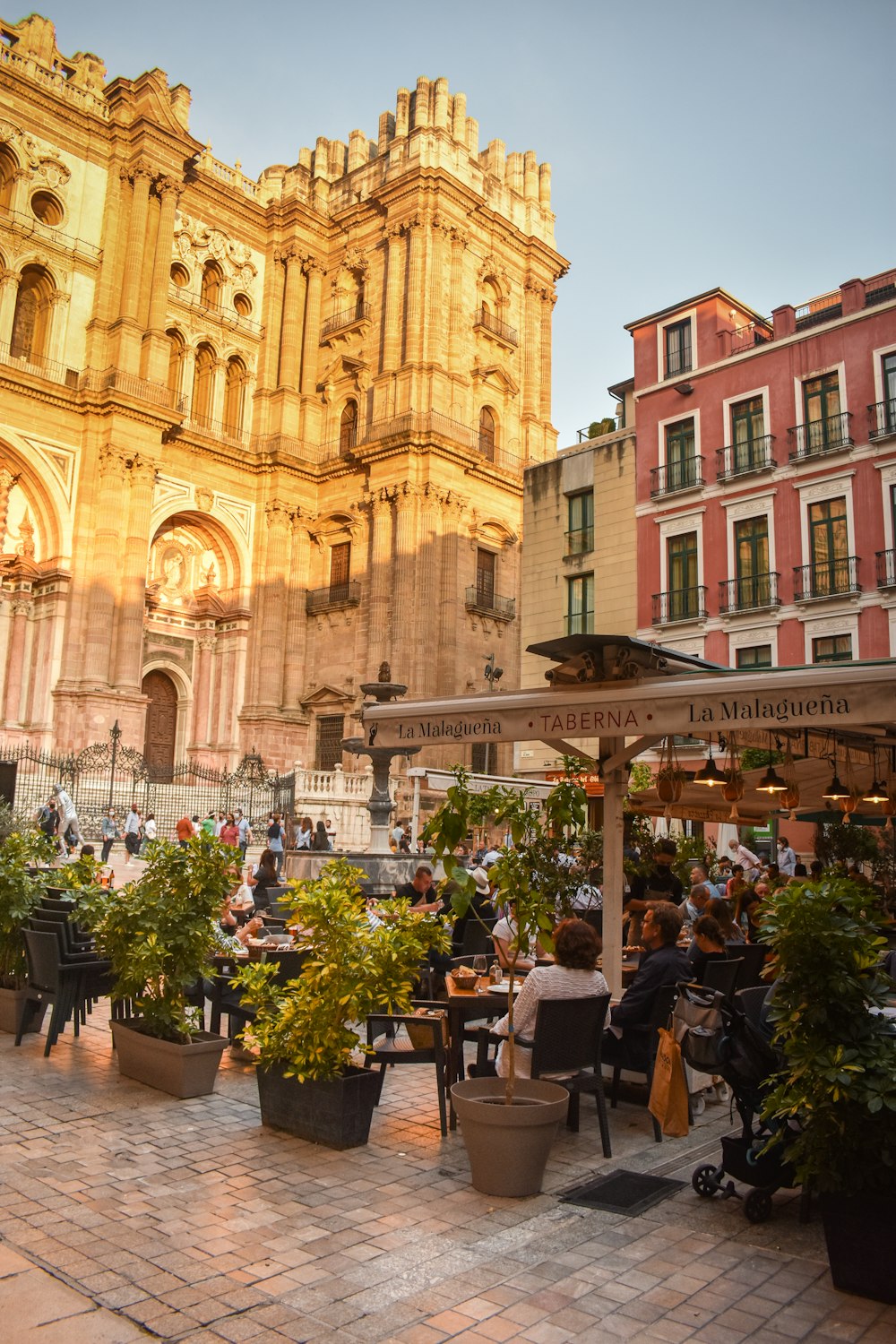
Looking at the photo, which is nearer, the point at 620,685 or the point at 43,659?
the point at 620,685

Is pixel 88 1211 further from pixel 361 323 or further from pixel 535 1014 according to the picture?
pixel 361 323

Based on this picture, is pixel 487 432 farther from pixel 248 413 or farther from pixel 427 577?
pixel 248 413

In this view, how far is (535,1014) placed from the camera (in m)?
5.75

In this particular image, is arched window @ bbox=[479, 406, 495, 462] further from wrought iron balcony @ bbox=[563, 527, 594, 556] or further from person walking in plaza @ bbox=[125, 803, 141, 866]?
person walking in plaza @ bbox=[125, 803, 141, 866]

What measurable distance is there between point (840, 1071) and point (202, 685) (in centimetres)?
3532

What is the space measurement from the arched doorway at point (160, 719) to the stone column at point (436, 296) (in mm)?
15392

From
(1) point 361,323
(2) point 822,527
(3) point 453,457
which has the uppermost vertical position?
Answer: (1) point 361,323

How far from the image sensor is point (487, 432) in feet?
131

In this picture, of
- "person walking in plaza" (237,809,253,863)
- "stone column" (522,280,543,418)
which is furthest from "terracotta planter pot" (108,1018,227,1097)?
"stone column" (522,280,543,418)

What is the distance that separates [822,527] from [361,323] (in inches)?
867

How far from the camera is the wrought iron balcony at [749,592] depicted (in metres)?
24.1

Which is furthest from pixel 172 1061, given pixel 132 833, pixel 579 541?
pixel 579 541

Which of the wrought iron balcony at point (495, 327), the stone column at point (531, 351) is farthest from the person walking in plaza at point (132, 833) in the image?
the stone column at point (531, 351)

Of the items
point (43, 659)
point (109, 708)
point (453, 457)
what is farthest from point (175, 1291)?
point (453, 457)
